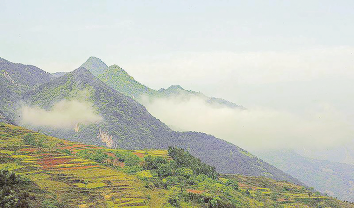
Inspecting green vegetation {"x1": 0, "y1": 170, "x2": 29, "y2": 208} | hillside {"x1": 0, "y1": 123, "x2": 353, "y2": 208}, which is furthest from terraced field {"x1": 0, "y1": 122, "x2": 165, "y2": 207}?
green vegetation {"x1": 0, "y1": 170, "x2": 29, "y2": 208}

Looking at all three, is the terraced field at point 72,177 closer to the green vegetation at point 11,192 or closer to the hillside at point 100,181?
the hillside at point 100,181

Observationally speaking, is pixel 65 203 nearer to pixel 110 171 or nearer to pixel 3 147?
pixel 110 171

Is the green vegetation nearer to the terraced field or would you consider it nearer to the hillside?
the hillside

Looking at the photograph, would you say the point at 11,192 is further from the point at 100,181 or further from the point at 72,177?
the point at 100,181

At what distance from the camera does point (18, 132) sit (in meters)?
124

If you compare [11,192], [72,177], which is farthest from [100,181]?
[11,192]

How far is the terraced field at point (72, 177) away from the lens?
73044 mm

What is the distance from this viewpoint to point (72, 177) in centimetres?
8450

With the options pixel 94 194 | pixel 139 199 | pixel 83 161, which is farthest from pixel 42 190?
pixel 83 161

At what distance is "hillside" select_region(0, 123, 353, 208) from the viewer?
68375 millimetres

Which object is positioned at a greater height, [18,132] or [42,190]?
[18,132]

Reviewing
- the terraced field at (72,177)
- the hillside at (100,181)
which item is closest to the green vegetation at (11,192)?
the hillside at (100,181)

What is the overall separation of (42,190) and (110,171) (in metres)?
32.1

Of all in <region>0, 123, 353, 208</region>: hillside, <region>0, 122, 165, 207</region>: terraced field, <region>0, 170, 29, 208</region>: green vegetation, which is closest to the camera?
<region>0, 170, 29, 208</region>: green vegetation
